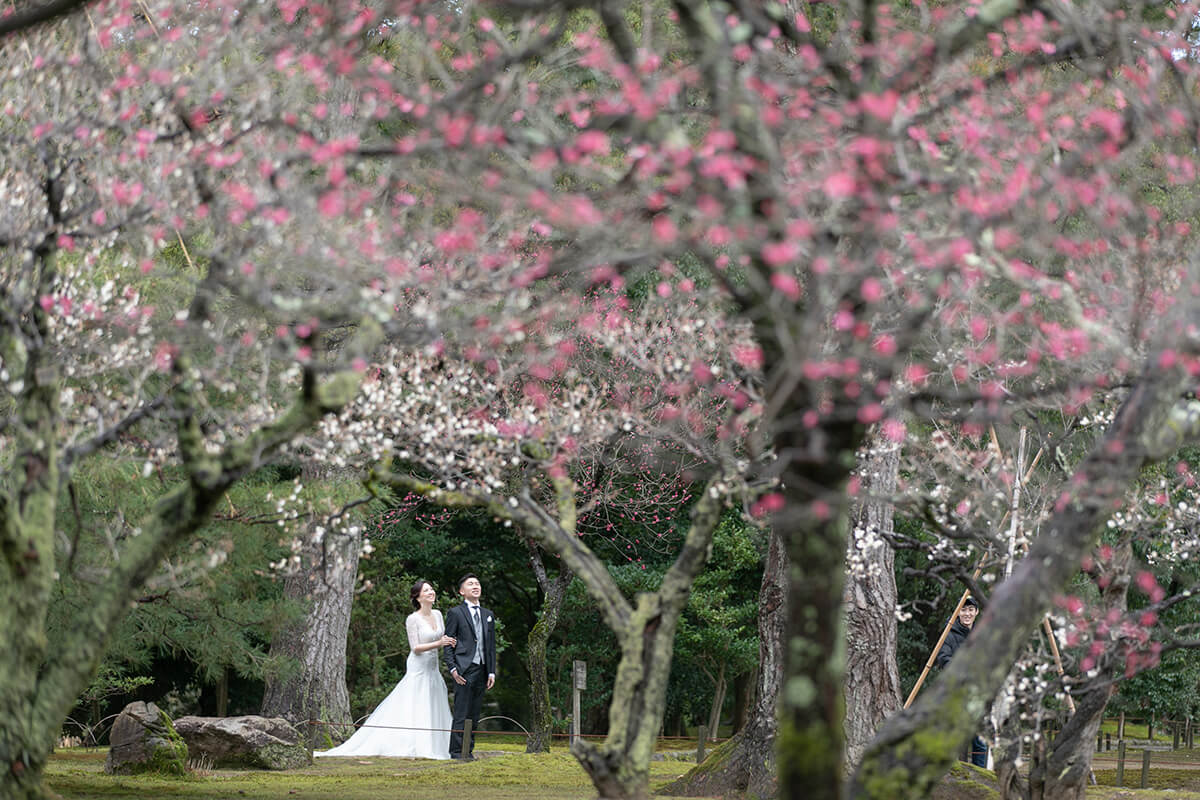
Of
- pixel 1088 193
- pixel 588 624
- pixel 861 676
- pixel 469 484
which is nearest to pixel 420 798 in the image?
pixel 469 484

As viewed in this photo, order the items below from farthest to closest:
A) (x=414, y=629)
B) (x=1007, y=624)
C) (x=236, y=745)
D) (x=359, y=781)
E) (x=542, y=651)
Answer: (x=542, y=651), (x=414, y=629), (x=236, y=745), (x=359, y=781), (x=1007, y=624)

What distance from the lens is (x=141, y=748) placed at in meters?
11.1

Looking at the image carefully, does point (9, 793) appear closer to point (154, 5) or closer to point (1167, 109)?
point (154, 5)

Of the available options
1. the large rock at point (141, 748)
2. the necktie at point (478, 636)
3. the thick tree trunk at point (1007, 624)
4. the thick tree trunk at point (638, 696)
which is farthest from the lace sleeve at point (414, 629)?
the thick tree trunk at point (1007, 624)

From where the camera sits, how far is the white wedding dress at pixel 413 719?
13.5 meters

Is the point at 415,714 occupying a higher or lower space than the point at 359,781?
higher

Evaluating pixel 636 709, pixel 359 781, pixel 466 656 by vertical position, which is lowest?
pixel 359 781

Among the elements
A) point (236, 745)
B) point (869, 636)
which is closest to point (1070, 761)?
point (869, 636)

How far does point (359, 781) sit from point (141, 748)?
188cm

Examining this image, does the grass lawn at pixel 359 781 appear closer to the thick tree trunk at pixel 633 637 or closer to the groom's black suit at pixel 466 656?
the groom's black suit at pixel 466 656

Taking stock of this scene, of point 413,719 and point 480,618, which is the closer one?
point 480,618

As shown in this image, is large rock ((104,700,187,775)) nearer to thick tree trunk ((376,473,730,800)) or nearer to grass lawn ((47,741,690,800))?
grass lawn ((47,741,690,800))

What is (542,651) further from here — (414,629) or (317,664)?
(414,629)

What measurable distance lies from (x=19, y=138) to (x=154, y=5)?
1.20 meters
